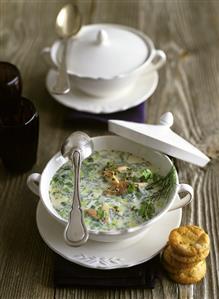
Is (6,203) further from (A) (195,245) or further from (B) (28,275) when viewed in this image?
(A) (195,245)

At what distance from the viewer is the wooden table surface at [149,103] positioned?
1.12 m

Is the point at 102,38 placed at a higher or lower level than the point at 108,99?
higher

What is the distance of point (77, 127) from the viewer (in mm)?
1530

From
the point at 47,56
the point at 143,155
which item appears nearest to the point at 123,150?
the point at 143,155

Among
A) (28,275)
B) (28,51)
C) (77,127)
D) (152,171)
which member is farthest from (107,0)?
(28,275)

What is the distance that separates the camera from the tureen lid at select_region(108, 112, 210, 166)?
1209mm

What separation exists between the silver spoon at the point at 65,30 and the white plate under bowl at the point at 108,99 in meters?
0.04

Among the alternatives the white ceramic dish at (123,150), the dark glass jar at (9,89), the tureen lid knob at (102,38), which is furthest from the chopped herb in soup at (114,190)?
the tureen lid knob at (102,38)

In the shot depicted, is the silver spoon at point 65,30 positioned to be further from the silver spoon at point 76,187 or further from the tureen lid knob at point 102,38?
the silver spoon at point 76,187

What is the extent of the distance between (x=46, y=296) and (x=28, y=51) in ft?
3.22

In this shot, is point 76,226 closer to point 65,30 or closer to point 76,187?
point 76,187

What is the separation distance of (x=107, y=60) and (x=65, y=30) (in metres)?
0.20

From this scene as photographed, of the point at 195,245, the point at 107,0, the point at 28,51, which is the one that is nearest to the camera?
the point at 195,245

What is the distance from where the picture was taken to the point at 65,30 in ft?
5.47
